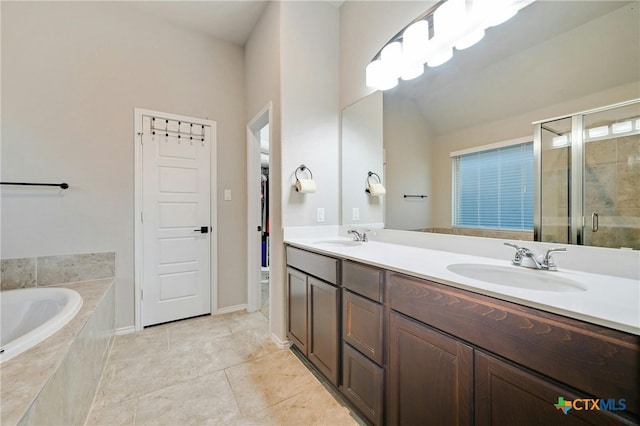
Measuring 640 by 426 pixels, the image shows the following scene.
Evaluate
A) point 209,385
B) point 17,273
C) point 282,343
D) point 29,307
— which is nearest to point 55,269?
point 17,273

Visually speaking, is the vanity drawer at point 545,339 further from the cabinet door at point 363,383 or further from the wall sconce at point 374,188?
the wall sconce at point 374,188

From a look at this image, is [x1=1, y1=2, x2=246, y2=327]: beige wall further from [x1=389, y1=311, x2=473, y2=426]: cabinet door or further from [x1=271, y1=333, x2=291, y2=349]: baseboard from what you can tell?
[x1=389, y1=311, x2=473, y2=426]: cabinet door

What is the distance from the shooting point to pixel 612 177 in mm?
990

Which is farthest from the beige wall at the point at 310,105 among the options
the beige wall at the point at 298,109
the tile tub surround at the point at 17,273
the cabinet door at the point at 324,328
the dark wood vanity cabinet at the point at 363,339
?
the tile tub surround at the point at 17,273

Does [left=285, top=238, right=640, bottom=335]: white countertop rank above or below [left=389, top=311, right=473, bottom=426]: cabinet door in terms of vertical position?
above

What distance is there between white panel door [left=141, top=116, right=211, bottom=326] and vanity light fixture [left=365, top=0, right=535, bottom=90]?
1894 millimetres

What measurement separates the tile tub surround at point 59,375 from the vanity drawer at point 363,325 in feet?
4.03

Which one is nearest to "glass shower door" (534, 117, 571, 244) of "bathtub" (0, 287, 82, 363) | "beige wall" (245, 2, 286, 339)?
"beige wall" (245, 2, 286, 339)

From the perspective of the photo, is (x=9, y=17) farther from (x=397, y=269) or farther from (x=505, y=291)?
(x=505, y=291)

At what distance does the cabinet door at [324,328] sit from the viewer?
1503 millimetres

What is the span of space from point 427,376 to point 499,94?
1396 millimetres

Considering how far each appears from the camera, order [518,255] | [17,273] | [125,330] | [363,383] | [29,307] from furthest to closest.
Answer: [125,330] → [17,273] → [29,307] → [363,383] → [518,255]

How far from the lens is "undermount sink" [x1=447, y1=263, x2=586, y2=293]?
963mm

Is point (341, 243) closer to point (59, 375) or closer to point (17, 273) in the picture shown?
point (59, 375)
